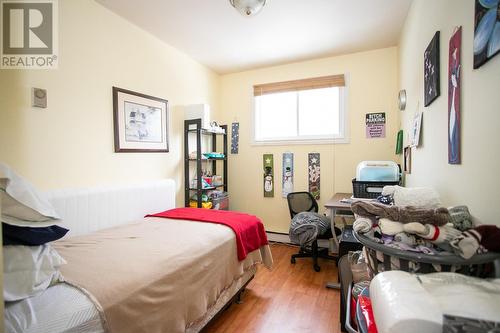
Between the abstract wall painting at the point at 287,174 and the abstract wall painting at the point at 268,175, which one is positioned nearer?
Result: the abstract wall painting at the point at 287,174

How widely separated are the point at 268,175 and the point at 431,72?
8.30 ft

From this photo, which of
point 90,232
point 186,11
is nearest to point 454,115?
point 186,11

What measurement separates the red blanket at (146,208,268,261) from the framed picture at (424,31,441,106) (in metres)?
1.66

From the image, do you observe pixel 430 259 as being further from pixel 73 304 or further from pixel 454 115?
pixel 73 304

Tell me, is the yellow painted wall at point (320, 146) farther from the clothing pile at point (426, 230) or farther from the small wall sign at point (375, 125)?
the clothing pile at point (426, 230)

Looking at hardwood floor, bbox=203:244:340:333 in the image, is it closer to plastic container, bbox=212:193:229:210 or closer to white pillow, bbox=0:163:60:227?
plastic container, bbox=212:193:229:210

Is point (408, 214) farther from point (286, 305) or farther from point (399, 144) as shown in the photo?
point (399, 144)

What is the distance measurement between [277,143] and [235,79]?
1.29 metres

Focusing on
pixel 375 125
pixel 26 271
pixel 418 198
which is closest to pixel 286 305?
pixel 418 198

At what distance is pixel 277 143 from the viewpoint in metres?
3.72

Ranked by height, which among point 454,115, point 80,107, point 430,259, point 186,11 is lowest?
point 430,259

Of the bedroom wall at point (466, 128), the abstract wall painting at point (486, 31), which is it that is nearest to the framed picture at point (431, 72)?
the bedroom wall at point (466, 128)

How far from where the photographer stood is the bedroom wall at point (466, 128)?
82 centimetres

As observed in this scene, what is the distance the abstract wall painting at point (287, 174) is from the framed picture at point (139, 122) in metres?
1.70
